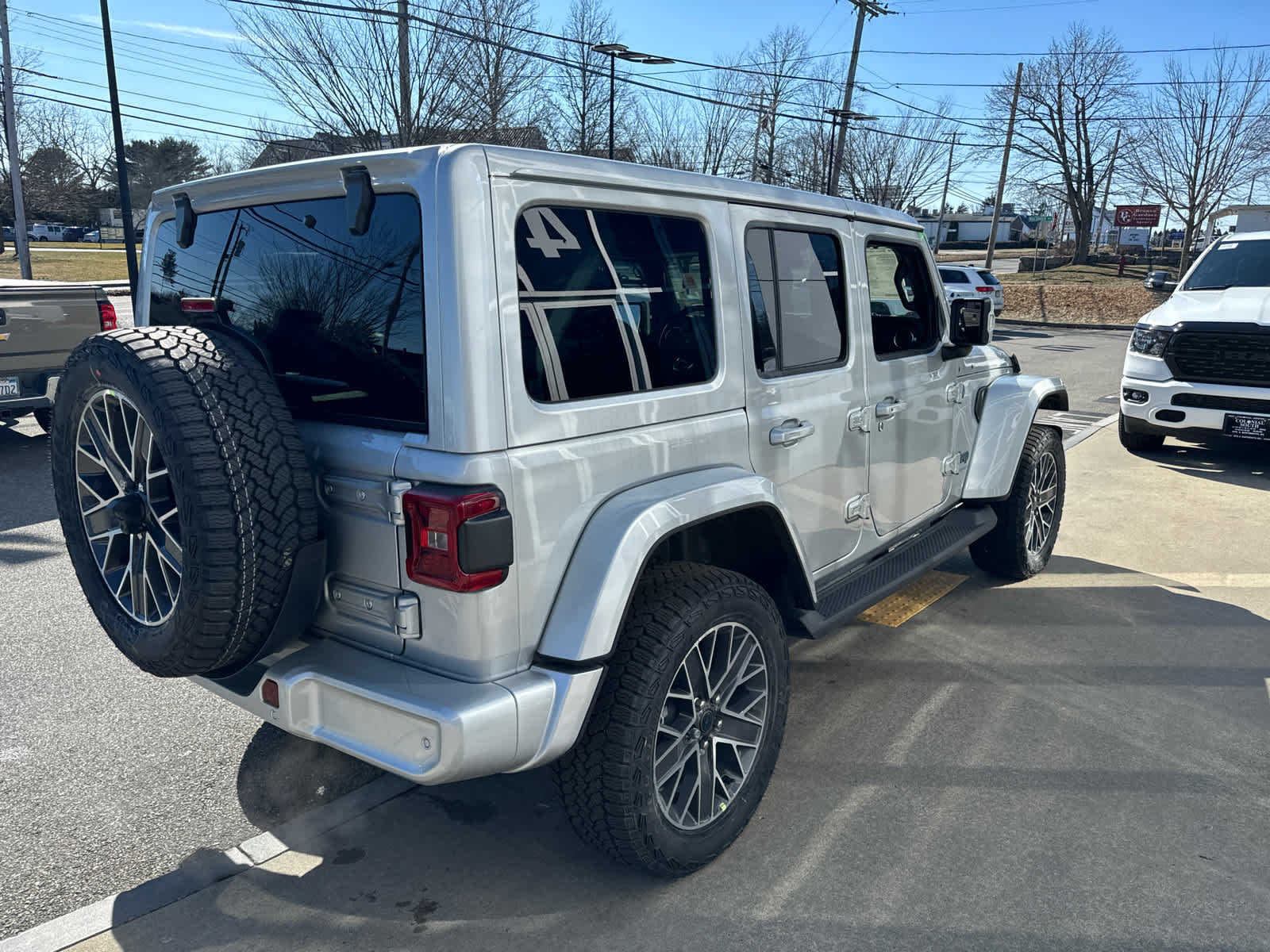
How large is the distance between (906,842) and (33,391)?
759cm

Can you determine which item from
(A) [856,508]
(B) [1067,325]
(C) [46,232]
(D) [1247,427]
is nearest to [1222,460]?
(D) [1247,427]

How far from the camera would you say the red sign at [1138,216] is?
4431 cm

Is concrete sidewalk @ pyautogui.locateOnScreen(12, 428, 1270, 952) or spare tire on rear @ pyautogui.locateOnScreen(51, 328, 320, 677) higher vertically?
spare tire on rear @ pyautogui.locateOnScreen(51, 328, 320, 677)

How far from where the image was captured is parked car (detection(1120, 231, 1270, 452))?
7.41 metres

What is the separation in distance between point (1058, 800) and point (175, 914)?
8.94 feet

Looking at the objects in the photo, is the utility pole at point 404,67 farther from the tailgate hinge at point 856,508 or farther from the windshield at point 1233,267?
the tailgate hinge at point 856,508

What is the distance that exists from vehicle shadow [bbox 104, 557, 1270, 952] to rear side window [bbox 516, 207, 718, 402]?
4.71 ft

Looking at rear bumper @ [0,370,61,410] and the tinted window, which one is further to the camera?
rear bumper @ [0,370,61,410]

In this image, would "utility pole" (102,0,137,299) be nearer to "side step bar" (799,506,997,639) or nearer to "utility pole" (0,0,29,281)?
"utility pole" (0,0,29,281)

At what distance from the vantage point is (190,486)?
7.12 feet

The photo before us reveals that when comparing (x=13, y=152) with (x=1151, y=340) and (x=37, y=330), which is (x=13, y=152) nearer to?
(x=37, y=330)

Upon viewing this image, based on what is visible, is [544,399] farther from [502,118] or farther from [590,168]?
[502,118]

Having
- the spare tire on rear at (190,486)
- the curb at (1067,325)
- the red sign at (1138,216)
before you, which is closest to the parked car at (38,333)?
the spare tire on rear at (190,486)

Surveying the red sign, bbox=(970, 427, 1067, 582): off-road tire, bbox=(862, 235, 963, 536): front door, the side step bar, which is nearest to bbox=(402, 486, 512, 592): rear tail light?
the side step bar
